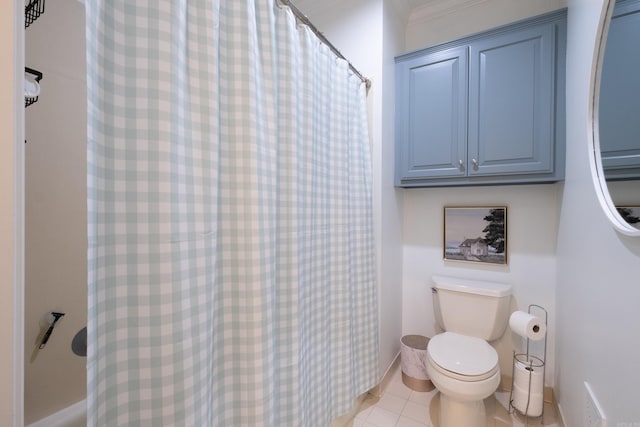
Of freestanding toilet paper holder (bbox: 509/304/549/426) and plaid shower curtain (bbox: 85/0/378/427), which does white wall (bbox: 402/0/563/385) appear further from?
plaid shower curtain (bbox: 85/0/378/427)

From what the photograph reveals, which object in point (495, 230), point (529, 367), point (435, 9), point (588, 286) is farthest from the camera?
point (435, 9)

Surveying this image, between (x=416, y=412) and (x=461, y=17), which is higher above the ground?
(x=461, y=17)

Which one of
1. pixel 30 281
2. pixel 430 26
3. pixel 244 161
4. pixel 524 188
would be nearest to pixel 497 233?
pixel 524 188

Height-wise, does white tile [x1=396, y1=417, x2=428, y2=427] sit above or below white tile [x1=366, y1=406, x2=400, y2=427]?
above

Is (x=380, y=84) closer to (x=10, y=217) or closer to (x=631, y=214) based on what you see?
(x=631, y=214)

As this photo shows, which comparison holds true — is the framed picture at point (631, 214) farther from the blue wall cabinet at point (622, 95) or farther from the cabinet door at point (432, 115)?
the cabinet door at point (432, 115)

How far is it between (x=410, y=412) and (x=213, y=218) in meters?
1.63

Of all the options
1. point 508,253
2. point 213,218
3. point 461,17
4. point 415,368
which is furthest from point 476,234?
point 213,218

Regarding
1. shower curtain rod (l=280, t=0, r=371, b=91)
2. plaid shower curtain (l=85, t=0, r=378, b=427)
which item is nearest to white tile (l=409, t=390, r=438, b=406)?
plaid shower curtain (l=85, t=0, r=378, b=427)

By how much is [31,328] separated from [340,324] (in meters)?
1.36

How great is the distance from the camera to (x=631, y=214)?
729 mm

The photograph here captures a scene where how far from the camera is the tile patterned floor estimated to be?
56.6 inches

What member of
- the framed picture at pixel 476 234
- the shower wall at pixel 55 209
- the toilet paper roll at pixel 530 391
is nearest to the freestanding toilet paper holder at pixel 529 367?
the toilet paper roll at pixel 530 391

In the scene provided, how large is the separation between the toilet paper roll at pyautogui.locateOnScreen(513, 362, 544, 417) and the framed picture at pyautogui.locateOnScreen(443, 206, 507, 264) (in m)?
0.63
